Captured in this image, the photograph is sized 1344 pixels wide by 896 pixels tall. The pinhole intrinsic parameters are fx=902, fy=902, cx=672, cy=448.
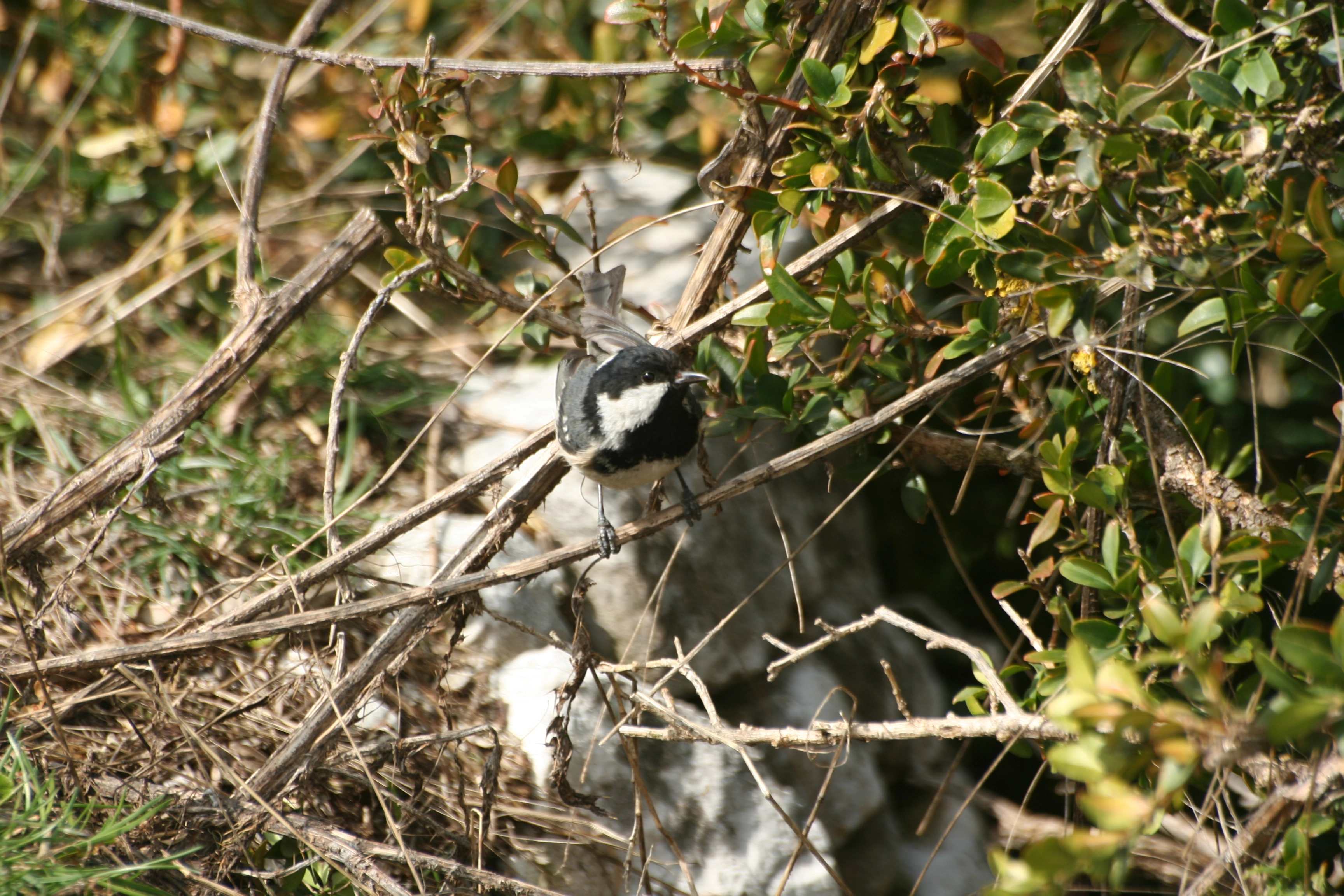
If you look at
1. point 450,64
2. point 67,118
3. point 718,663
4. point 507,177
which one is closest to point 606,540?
point 718,663

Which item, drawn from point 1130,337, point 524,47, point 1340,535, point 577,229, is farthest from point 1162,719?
point 524,47

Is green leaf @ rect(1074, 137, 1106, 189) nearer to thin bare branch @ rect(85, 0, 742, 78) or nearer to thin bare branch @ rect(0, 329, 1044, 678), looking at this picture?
thin bare branch @ rect(0, 329, 1044, 678)

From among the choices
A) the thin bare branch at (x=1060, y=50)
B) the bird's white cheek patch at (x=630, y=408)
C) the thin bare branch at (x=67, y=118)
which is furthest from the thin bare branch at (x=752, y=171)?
the thin bare branch at (x=67, y=118)

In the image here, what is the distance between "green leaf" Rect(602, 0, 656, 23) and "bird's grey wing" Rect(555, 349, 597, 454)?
104cm

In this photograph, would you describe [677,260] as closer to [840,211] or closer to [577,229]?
[577,229]

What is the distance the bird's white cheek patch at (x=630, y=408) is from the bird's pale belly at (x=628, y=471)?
0.35 ft

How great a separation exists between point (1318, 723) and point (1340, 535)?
87cm

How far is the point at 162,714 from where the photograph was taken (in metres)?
2.59

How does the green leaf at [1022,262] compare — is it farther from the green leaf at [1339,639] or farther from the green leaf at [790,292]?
the green leaf at [1339,639]

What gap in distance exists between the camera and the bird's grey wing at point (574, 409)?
2736 mm

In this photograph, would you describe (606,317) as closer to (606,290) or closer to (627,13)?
(606,290)

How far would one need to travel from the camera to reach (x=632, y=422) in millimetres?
2730

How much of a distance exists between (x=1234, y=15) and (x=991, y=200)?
0.67 m

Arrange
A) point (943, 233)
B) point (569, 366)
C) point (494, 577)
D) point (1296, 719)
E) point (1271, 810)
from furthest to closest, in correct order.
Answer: point (569, 366)
point (494, 577)
point (943, 233)
point (1271, 810)
point (1296, 719)
